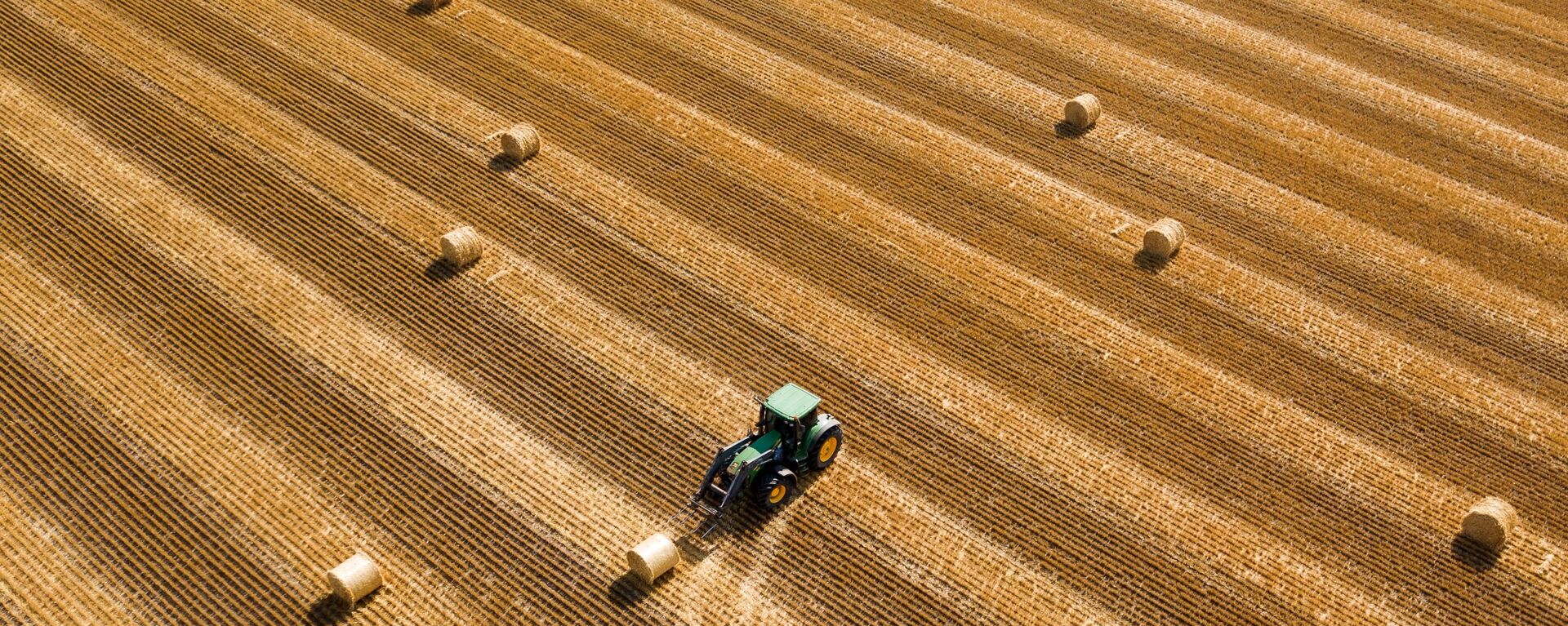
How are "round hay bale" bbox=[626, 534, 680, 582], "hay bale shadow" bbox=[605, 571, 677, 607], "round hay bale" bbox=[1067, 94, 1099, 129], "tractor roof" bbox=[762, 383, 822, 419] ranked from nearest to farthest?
"round hay bale" bbox=[626, 534, 680, 582] < "hay bale shadow" bbox=[605, 571, 677, 607] < "tractor roof" bbox=[762, 383, 822, 419] < "round hay bale" bbox=[1067, 94, 1099, 129]

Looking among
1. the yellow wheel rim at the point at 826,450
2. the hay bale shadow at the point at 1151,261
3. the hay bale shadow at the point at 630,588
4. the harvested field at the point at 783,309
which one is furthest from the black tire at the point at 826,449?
the hay bale shadow at the point at 1151,261

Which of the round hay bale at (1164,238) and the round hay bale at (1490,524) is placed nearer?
the round hay bale at (1490,524)

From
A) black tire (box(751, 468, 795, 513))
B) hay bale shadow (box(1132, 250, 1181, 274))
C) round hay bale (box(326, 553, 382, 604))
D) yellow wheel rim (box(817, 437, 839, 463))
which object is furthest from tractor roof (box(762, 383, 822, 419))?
hay bale shadow (box(1132, 250, 1181, 274))

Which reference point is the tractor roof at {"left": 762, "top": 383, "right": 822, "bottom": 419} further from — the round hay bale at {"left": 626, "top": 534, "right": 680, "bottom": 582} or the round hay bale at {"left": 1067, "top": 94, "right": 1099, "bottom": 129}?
the round hay bale at {"left": 1067, "top": 94, "right": 1099, "bottom": 129}

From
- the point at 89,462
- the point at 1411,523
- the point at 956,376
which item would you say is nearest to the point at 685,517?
the point at 956,376

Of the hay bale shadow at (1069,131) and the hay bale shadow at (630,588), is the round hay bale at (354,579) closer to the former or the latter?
the hay bale shadow at (630,588)

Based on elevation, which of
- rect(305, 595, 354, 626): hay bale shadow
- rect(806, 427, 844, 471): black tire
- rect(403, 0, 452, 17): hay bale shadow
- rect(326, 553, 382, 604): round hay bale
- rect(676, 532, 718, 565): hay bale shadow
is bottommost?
rect(305, 595, 354, 626): hay bale shadow

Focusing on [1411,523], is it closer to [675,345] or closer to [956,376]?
[956,376]
